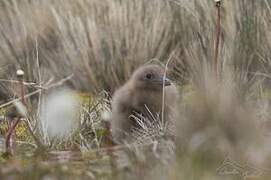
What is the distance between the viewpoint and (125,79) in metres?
7.28

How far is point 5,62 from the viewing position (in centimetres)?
759

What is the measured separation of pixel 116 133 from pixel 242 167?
172 centimetres

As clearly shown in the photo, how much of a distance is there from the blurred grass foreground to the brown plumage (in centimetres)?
10

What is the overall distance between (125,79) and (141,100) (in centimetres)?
166

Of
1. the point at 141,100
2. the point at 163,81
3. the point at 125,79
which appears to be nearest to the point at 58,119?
the point at 141,100

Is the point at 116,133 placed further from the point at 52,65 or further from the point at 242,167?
the point at 52,65

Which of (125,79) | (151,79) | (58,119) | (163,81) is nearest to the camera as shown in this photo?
(58,119)

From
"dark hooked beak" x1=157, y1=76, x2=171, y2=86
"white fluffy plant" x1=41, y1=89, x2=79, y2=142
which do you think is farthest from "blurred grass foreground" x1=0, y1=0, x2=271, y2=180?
"dark hooked beak" x1=157, y1=76, x2=171, y2=86

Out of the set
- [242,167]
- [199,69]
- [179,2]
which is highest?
[179,2]

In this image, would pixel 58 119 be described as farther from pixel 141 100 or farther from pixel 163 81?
pixel 163 81

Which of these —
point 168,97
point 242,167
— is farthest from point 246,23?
point 242,167

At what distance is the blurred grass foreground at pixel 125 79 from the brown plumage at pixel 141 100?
0.10 metres

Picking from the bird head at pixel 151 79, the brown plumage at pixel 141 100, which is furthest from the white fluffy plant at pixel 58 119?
the bird head at pixel 151 79

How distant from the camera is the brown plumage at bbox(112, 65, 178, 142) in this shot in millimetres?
5535
